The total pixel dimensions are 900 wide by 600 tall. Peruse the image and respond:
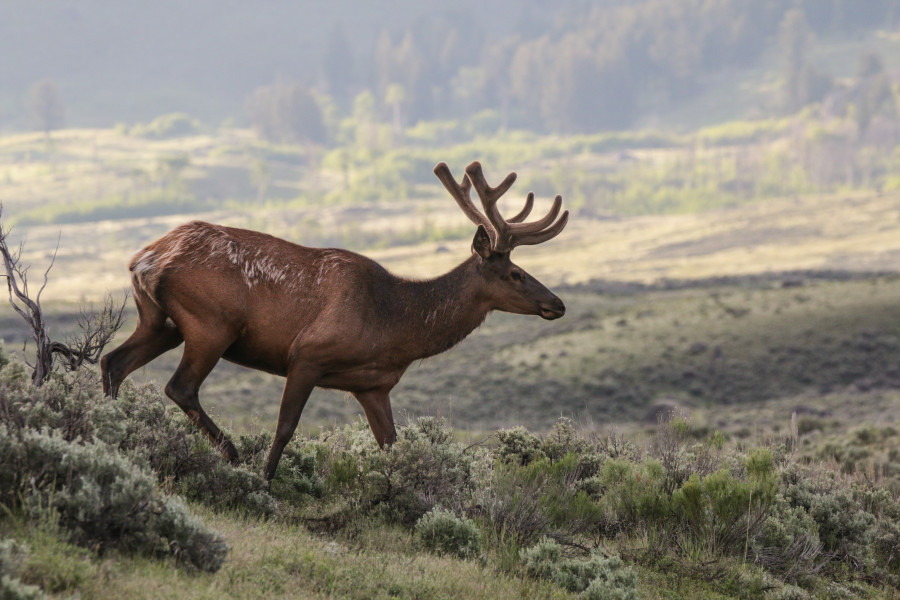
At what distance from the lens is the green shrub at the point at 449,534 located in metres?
8.09

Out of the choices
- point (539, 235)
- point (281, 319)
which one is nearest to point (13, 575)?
point (281, 319)

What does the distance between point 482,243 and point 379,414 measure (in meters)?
1.95

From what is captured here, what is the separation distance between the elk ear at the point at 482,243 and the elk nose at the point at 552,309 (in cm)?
77

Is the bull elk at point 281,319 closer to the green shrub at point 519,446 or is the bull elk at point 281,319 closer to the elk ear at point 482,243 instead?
the elk ear at point 482,243

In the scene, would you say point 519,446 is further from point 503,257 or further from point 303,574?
point 303,574

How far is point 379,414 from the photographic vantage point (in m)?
9.36

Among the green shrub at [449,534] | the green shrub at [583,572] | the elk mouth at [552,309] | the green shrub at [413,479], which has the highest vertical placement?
the elk mouth at [552,309]

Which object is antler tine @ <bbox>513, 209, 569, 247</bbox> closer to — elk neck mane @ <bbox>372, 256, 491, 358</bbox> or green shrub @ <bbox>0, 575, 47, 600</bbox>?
elk neck mane @ <bbox>372, 256, 491, 358</bbox>

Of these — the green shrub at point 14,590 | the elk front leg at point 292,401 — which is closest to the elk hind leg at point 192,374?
the elk front leg at point 292,401

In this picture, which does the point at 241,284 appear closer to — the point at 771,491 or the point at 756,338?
the point at 771,491

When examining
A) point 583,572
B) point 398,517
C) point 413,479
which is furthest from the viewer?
point 413,479

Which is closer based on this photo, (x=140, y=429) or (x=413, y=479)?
(x=140, y=429)

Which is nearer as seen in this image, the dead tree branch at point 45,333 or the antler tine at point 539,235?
the dead tree branch at point 45,333

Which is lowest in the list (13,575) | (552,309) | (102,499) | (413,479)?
(413,479)
